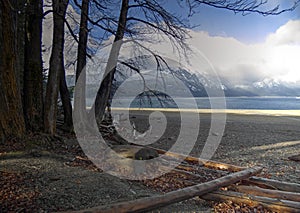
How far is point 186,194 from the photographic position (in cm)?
351

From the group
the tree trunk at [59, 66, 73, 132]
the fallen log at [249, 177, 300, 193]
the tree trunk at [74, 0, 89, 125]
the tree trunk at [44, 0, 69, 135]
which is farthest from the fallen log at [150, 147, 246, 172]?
the tree trunk at [59, 66, 73, 132]

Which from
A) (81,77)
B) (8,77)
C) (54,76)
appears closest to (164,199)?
(8,77)

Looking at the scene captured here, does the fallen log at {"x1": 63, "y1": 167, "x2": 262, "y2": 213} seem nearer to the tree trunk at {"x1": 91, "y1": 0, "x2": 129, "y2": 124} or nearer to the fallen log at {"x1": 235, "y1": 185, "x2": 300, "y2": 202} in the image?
the fallen log at {"x1": 235, "y1": 185, "x2": 300, "y2": 202}

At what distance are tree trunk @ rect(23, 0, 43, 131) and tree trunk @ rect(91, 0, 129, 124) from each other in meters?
2.05

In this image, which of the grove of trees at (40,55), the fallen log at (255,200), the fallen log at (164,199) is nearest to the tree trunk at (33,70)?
the grove of trees at (40,55)

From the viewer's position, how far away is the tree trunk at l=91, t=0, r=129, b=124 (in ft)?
28.2

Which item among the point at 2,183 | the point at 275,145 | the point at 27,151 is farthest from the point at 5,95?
the point at 275,145

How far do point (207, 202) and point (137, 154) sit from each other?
1917mm

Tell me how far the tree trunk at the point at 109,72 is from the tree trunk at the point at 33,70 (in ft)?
6.72

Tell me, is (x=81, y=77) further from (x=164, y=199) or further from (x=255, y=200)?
(x=255, y=200)

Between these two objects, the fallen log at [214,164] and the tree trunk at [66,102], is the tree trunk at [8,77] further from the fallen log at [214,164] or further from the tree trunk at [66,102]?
the fallen log at [214,164]

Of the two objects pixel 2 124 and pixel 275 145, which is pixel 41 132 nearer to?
pixel 2 124

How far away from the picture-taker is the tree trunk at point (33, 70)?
21.9ft

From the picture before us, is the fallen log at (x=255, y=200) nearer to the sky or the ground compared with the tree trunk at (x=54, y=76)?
nearer to the ground
